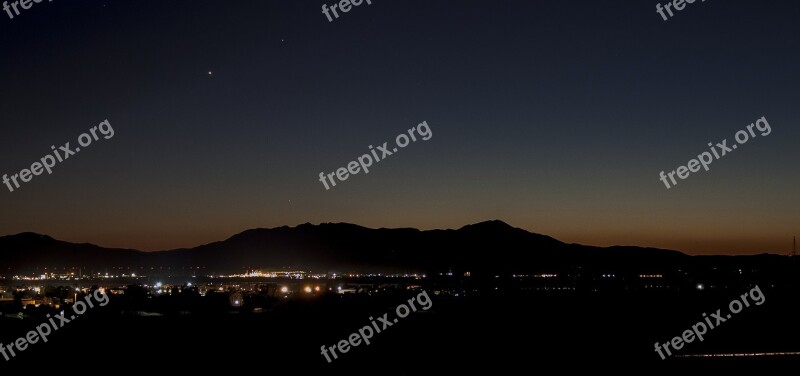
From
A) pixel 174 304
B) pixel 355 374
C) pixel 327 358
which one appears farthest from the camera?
pixel 174 304

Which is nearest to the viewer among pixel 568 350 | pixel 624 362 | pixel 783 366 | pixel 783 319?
pixel 783 366

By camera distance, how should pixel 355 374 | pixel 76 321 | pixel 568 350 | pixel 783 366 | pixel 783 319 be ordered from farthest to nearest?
pixel 783 319 → pixel 76 321 → pixel 568 350 → pixel 355 374 → pixel 783 366

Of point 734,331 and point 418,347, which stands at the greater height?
point 418,347

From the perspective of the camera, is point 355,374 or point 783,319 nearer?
point 355,374

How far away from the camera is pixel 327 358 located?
2623 centimetres

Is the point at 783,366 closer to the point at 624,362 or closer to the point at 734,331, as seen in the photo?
the point at 624,362

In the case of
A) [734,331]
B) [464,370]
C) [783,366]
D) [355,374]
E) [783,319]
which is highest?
[355,374]

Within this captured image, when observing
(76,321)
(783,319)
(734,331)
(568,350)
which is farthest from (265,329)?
(783,319)

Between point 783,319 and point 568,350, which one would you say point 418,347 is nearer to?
point 568,350

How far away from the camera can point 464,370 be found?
2306 centimetres

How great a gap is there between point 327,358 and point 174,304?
3889cm

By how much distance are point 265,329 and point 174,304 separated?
2564 cm

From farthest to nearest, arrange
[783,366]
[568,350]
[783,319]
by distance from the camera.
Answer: [783,319] < [568,350] < [783,366]

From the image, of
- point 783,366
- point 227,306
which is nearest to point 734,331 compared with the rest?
point 783,366
